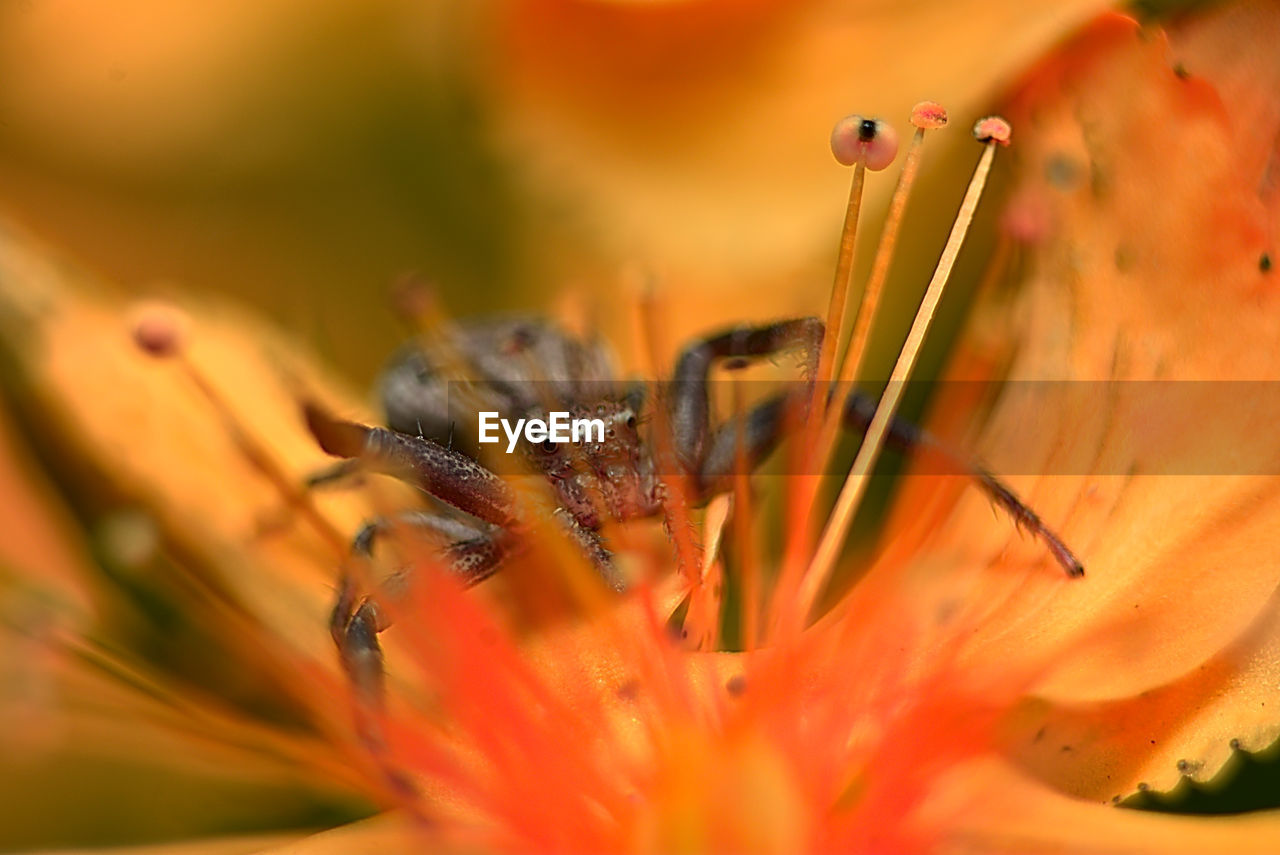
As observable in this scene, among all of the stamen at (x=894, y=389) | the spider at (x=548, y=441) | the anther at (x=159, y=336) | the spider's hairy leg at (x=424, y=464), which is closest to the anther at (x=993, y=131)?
the stamen at (x=894, y=389)

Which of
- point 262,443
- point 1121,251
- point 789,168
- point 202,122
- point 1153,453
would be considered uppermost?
point 202,122

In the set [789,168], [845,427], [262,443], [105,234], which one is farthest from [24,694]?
[789,168]

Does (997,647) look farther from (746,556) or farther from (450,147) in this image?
(450,147)

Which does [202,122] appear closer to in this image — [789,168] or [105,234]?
[105,234]

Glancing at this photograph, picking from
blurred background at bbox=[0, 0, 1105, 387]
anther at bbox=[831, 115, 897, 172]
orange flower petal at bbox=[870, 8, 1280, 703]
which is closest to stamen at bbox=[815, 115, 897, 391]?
anther at bbox=[831, 115, 897, 172]

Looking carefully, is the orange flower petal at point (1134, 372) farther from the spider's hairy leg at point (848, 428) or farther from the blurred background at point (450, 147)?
the blurred background at point (450, 147)
